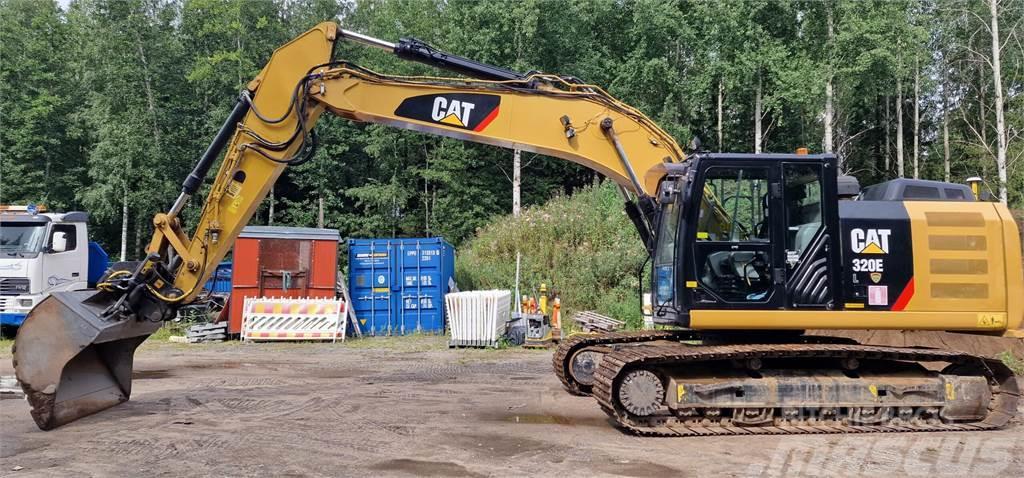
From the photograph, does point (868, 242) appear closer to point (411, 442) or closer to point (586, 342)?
point (586, 342)

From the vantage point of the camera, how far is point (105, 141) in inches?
1267

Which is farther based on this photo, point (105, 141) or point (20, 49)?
point (20, 49)

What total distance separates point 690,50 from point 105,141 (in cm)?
2717

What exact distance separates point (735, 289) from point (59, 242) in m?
15.6

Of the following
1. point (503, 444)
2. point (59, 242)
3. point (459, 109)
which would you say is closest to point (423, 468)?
point (503, 444)

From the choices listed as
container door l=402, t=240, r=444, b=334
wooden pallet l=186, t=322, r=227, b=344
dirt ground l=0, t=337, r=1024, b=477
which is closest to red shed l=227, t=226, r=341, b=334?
wooden pallet l=186, t=322, r=227, b=344

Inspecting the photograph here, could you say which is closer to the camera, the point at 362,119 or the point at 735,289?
the point at 735,289

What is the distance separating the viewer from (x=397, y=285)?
18281 millimetres

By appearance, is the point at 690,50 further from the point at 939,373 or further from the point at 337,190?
the point at 939,373

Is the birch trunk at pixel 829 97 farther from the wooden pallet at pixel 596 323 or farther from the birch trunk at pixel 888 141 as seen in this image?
the wooden pallet at pixel 596 323

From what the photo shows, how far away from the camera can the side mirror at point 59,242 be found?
16297 mm

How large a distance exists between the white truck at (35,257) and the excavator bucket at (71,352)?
9514 millimetres

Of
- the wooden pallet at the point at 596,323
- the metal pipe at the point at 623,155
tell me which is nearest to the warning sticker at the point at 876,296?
the metal pipe at the point at 623,155

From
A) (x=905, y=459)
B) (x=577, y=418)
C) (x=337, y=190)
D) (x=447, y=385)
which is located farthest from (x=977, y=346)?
(x=337, y=190)
